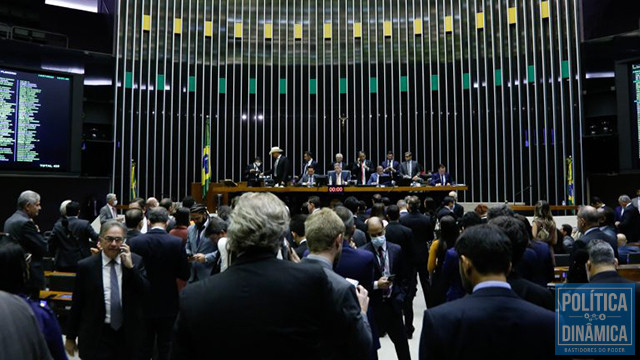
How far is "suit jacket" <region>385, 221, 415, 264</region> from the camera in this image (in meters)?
4.56

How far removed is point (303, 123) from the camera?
1517 cm

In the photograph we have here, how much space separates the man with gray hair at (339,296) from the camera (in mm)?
1787

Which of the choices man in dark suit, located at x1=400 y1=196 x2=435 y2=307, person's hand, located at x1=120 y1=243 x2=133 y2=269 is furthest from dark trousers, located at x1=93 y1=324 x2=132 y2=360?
man in dark suit, located at x1=400 y1=196 x2=435 y2=307

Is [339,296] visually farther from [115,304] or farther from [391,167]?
[391,167]

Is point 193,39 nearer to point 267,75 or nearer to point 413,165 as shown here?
point 267,75

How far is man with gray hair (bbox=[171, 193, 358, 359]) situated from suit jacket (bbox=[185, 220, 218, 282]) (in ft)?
7.88

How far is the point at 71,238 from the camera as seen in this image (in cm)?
528

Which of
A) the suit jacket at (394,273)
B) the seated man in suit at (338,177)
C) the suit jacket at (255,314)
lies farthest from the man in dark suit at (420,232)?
the seated man in suit at (338,177)

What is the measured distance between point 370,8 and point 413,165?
6.13 meters

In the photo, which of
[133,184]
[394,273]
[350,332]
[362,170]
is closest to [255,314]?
[350,332]

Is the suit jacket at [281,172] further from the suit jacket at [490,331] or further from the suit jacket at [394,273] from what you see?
the suit jacket at [490,331]

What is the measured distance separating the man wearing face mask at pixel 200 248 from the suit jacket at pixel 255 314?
7.88 ft

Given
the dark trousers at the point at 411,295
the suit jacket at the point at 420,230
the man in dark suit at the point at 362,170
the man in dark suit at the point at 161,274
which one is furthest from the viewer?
the man in dark suit at the point at 362,170

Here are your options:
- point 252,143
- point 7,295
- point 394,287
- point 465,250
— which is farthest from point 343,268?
point 252,143
